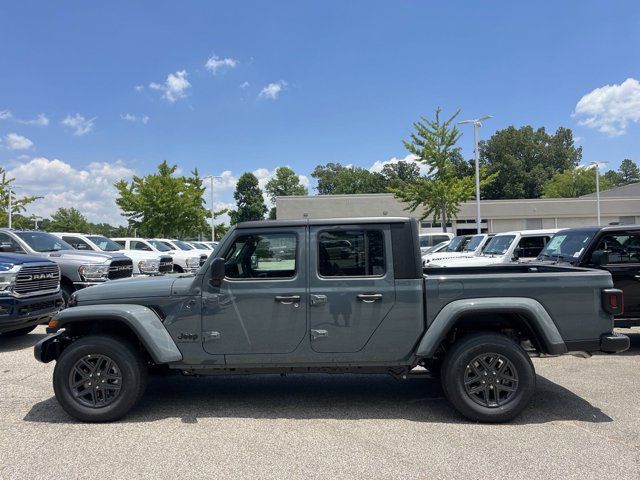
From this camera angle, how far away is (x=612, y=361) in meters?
6.56

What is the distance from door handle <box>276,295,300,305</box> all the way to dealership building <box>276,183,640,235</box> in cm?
3600

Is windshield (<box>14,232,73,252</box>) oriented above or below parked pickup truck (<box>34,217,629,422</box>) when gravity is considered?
above

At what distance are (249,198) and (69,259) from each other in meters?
69.7

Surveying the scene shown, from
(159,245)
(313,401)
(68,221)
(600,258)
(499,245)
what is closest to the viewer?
(313,401)

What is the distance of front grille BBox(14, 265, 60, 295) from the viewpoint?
7.54 metres

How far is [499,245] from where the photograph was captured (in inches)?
499

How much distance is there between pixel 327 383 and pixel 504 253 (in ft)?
25.8

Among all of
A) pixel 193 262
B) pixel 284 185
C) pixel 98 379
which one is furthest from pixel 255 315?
pixel 284 185

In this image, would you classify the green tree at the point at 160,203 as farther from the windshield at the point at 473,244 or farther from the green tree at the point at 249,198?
the green tree at the point at 249,198

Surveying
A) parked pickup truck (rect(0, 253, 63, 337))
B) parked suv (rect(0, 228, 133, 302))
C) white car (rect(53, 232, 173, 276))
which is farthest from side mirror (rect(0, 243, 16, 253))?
white car (rect(53, 232, 173, 276))

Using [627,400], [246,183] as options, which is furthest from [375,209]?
[246,183]

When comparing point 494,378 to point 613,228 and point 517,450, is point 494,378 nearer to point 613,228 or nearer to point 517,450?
point 517,450

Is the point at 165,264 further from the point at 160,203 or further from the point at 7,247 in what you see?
the point at 160,203

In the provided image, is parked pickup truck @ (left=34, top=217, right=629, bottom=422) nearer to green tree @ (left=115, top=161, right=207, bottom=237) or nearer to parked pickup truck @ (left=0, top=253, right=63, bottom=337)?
parked pickup truck @ (left=0, top=253, right=63, bottom=337)
